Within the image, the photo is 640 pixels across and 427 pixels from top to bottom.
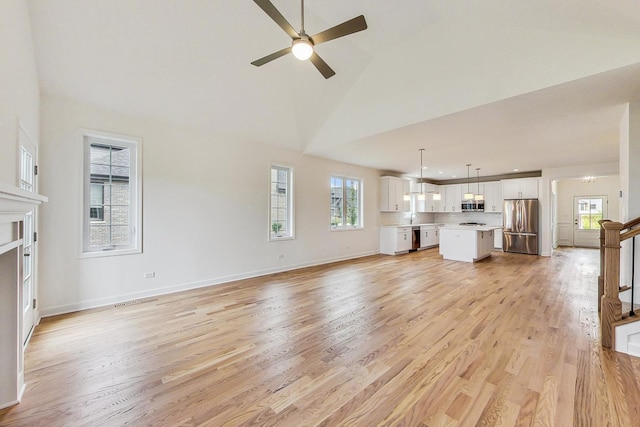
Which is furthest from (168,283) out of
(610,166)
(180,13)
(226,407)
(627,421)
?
(610,166)

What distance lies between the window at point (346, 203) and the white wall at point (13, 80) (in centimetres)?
541

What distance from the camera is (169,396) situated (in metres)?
1.89

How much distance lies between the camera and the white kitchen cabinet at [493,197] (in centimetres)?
901

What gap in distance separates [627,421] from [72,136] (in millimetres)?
5978

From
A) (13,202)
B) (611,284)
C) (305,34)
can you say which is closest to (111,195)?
(13,202)

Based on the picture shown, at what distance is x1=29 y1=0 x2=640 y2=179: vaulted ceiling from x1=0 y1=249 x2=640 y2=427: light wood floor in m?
2.62

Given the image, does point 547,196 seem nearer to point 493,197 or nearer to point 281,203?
point 493,197

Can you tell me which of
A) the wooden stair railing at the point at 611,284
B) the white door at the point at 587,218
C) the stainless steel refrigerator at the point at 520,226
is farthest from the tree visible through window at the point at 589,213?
the wooden stair railing at the point at 611,284

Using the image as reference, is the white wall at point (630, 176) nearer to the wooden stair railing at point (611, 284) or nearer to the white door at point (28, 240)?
the wooden stair railing at point (611, 284)

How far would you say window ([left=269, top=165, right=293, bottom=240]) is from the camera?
5.75 meters

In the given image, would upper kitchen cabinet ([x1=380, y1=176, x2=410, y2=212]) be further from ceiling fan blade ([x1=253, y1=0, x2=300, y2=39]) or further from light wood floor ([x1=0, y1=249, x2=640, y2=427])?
ceiling fan blade ([x1=253, y1=0, x2=300, y2=39])

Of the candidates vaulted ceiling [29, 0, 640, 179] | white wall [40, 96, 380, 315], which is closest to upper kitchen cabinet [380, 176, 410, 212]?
white wall [40, 96, 380, 315]

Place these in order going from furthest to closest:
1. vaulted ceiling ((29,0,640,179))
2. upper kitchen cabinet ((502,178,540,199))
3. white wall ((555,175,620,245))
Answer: white wall ((555,175,620,245)) < upper kitchen cabinet ((502,178,540,199)) < vaulted ceiling ((29,0,640,179))

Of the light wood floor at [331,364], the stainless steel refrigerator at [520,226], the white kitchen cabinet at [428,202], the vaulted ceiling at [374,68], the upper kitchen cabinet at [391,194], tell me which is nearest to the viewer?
the light wood floor at [331,364]
